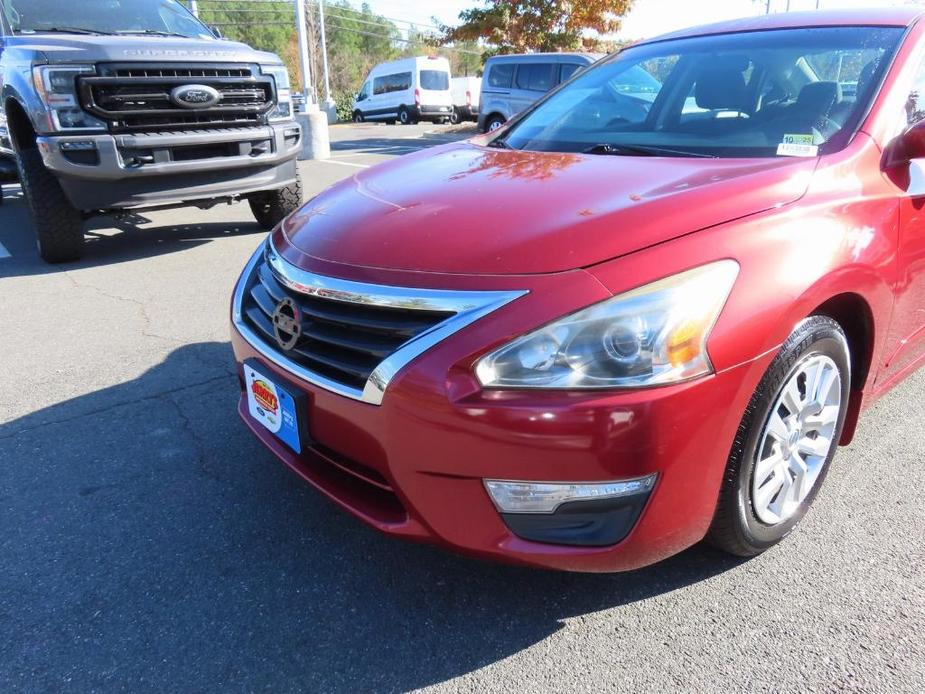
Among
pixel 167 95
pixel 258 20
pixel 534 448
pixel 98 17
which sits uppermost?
pixel 258 20

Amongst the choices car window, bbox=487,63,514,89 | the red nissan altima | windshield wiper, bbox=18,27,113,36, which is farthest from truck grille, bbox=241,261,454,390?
car window, bbox=487,63,514,89

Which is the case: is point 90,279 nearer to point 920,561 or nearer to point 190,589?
point 190,589

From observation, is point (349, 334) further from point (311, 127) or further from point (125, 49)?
point (311, 127)

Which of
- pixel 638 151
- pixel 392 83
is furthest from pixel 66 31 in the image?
pixel 392 83

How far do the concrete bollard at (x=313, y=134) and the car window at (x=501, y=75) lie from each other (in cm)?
462

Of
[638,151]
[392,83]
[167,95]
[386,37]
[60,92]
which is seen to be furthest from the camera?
[386,37]

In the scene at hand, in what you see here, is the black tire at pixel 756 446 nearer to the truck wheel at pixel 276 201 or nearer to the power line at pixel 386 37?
the truck wheel at pixel 276 201

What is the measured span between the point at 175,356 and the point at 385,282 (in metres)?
2.34

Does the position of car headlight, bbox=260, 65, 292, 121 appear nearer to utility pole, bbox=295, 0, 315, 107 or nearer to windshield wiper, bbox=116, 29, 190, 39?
windshield wiper, bbox=116, 29, 190, 39

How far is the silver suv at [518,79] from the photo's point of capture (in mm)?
14281

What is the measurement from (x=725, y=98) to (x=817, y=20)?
1.64 feet

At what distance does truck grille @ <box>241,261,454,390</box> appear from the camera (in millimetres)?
1729

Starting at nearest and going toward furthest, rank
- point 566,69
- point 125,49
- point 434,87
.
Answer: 1. point 125,49
2. point 566,69
3. point 434,87

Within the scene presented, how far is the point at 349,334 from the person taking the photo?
6.03 feet
